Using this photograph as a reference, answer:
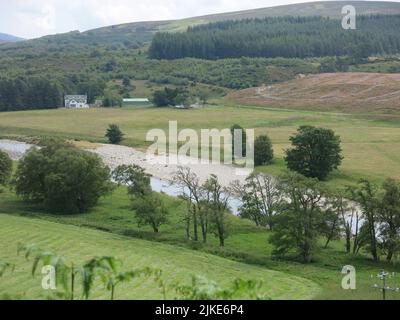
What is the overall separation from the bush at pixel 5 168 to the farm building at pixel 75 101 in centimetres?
8159

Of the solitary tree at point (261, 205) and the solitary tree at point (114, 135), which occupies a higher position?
the solitary tree at point (114, 135)

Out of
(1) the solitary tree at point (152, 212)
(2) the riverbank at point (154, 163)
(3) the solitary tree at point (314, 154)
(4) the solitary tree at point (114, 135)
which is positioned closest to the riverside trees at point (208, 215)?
(1) the solitary tree at point (152, 212)

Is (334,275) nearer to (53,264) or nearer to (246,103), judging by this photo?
(53,264)

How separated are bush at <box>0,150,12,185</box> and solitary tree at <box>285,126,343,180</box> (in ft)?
90.5

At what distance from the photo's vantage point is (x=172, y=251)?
40750mm

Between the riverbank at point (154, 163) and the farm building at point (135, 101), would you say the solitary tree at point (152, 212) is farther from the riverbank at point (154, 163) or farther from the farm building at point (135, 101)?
the farm building at point (135, 101)

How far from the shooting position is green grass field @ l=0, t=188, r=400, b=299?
108 ft

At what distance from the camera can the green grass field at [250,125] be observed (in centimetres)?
7388

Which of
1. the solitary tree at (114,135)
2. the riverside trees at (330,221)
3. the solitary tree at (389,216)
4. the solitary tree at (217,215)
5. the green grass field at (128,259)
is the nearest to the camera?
the green grass field at (128,259)

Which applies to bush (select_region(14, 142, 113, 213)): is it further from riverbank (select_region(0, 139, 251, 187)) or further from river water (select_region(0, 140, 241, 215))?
riverbank (select_region(0, 139, 251, 187))

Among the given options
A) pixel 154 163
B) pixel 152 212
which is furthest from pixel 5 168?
pixel 152 212

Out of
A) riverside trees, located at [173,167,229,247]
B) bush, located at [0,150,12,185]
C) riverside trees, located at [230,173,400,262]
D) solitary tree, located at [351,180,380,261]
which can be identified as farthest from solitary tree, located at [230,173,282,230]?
bush, located at [0,150,12,185]

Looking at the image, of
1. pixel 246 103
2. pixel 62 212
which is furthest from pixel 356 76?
pixel 62 212
